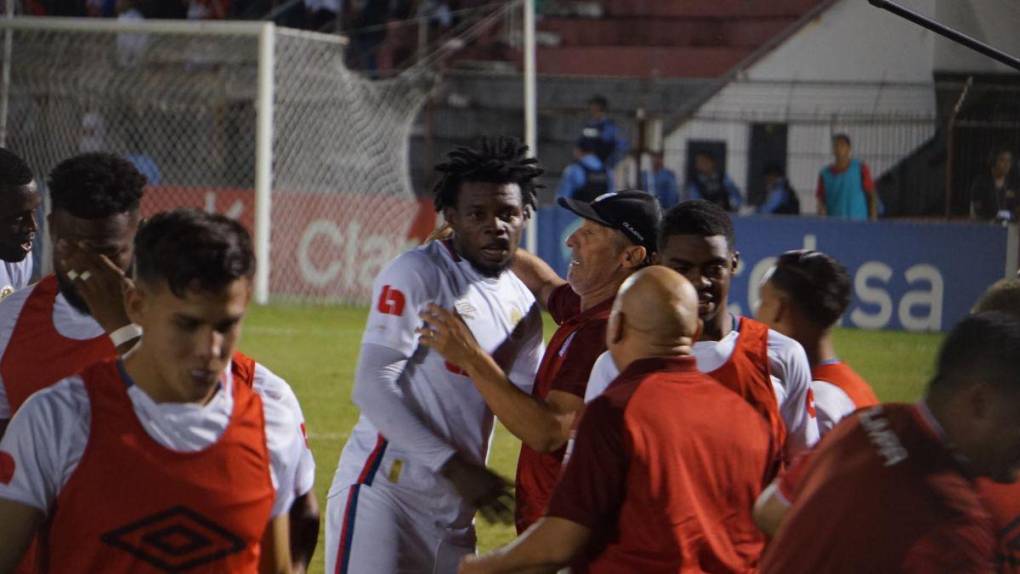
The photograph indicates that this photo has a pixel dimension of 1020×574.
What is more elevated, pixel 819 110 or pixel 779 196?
pixel 819 110

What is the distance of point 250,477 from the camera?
9.85ft

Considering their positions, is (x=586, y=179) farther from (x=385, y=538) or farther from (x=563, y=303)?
(x=385, y=538)

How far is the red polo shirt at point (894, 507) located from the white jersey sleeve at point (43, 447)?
55.8 inches

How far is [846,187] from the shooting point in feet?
59.0

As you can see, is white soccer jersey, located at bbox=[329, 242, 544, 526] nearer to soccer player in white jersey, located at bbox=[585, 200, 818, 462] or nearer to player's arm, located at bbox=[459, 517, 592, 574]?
soccer player in white jersey, located at bbox=[585, 200, 818, 462]

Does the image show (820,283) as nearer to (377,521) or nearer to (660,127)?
(377,521)

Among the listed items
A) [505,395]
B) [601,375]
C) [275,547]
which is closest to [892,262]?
[505,395]

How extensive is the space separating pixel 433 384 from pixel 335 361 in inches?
393

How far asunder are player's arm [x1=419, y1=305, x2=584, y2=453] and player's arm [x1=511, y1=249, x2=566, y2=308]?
1187 millimetres

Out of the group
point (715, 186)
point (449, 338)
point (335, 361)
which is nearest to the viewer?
point (449, 338)

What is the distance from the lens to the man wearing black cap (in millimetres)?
4156

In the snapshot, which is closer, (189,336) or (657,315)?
(189,336)

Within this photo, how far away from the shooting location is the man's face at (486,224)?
15.4 feet

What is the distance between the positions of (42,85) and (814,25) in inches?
405
